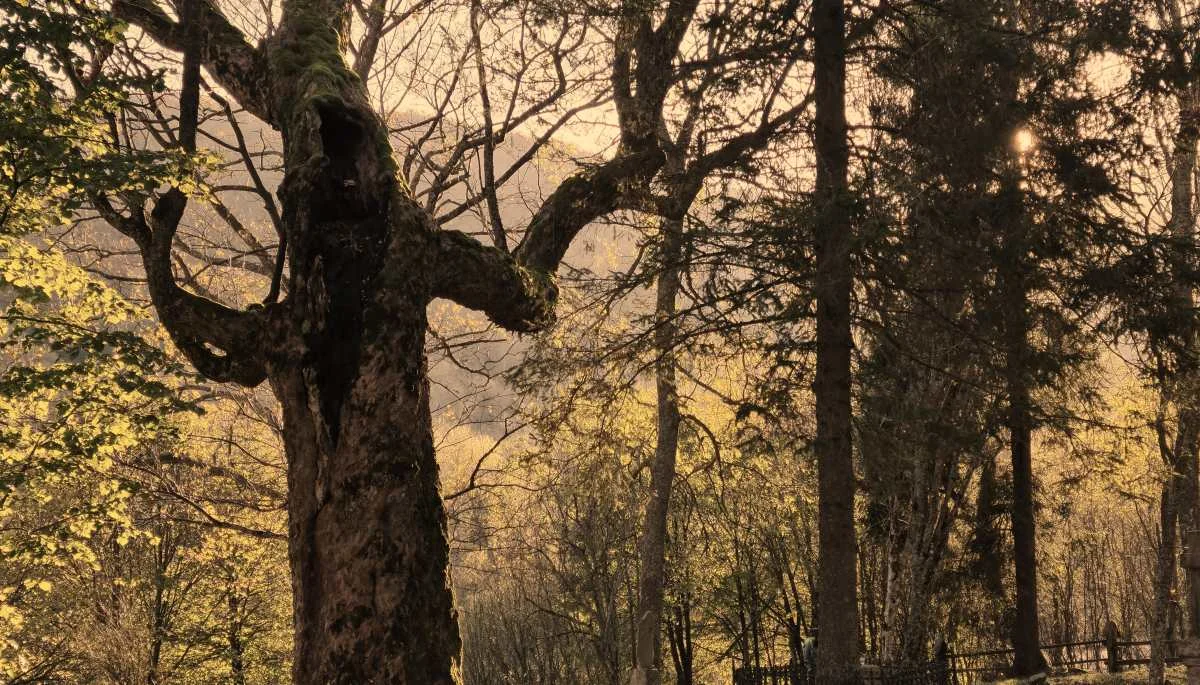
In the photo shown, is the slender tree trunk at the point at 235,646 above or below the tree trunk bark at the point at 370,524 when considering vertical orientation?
below

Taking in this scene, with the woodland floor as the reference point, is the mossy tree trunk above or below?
above

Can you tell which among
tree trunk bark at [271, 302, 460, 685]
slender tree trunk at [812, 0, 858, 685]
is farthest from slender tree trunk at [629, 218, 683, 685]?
tree trunk bark at [271, 302, 460, 685]

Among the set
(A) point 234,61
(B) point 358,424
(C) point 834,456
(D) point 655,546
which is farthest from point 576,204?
(D) point 655,546

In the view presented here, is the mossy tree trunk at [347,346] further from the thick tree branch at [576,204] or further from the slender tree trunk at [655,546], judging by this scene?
the slender tree trunk at [655,546]

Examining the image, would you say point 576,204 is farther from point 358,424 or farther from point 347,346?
point 358,424

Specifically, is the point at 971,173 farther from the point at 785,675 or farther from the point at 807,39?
the point at 785,675

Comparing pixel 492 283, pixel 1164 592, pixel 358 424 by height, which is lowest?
pixel 1164 592

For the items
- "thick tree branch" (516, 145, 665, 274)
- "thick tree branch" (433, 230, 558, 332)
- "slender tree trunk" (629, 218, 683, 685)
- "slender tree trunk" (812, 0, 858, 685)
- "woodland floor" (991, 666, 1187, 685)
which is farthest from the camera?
"woodland floor" (991, 666, 1187, 685)

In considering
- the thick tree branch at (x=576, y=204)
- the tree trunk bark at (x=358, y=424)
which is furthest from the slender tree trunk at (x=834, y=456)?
the tree trunk bark at (x=358, y=424)

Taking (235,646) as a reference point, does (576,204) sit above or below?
above

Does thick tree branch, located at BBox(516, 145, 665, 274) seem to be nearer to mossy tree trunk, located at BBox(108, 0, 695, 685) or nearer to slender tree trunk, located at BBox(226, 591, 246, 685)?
mossy tree trunk, located at BBox(108, 0, 695, 685)

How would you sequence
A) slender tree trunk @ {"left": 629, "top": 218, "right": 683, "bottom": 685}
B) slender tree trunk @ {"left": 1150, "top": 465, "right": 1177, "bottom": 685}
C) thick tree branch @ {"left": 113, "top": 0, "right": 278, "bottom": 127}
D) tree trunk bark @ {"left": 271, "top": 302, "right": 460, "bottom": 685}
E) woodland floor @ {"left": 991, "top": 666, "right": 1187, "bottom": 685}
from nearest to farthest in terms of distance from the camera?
tree trunk bark @ {"left": 271, "top": 302, "right": 460, "bottom": 685} < thick tree branch @ {"left": 113, "top": 0, "right": 278, "bottom": 127} < slender tree trunk @ {"left": 629, "top": 218, "right": 683, "bottom": 685} < slender tree trunk @ {"left": 1150, "top": 465, "right": 1177, "bottom": 685} < woodland floor @ {"left": 991, "top": 666, "right": 1187, "bottom": 685}

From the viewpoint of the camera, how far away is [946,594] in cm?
1834

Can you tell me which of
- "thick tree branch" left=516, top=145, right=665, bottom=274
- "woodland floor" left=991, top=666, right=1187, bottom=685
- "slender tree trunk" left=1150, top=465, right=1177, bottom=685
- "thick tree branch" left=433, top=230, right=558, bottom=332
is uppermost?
"thick tree branch" left=516, top=145, right=665, bottom=274
